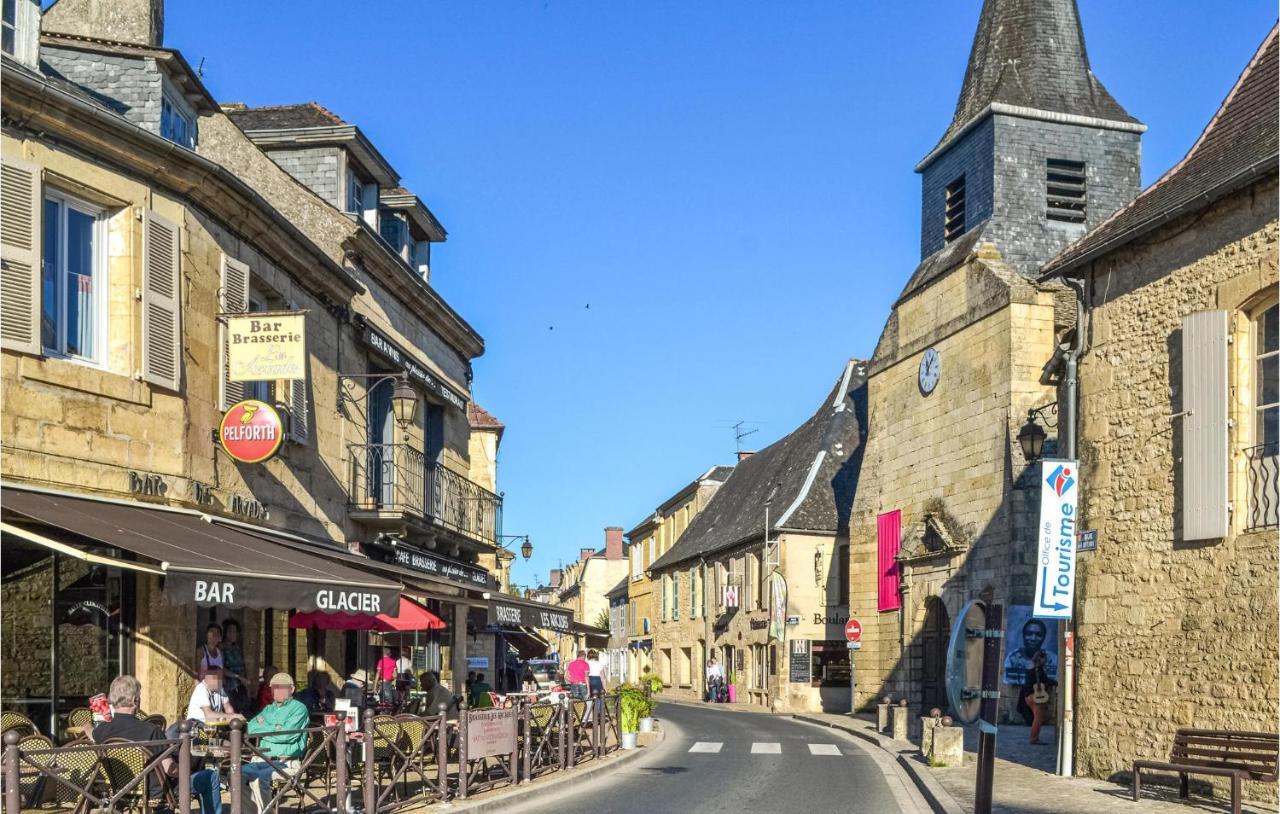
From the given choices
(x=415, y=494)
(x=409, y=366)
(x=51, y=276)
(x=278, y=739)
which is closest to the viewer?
(x=278, y=739)

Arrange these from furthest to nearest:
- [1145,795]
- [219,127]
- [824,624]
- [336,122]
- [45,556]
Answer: [824,624] → [336,122] → [219,127] → [1145,795] → [45,556]

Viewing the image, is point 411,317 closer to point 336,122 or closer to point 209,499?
point 336,122

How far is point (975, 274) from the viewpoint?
26.3 m

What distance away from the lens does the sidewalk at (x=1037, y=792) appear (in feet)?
38.0

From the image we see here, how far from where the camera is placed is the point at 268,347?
13.0 m


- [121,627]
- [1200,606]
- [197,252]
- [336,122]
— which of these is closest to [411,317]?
[336,122]

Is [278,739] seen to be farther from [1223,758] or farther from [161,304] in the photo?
[1223,758]

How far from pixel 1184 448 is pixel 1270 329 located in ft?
4.26

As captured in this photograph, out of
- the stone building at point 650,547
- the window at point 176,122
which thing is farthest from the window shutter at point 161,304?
the stone building at point 650,547

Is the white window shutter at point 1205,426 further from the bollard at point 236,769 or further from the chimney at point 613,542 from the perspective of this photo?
the chimney at point 613,542

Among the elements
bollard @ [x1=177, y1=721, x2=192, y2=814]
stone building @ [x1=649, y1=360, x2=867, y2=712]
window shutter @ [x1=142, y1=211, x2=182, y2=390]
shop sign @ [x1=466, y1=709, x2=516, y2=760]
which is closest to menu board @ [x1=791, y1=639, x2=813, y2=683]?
stone building @ [x1=649, y1=360, x2=867, y2=712]

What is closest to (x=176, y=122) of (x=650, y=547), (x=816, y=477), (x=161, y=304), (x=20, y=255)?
(x=161, y=304)

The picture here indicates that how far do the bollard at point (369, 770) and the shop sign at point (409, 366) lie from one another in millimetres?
7760

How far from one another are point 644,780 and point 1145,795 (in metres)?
4.92
